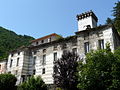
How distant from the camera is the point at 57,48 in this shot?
37062 millimetres

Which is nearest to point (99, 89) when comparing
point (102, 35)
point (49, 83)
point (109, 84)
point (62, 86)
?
point (109, 84)

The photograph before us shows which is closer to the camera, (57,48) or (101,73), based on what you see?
(101,73)

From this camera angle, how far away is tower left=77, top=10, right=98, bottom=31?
3639 cm

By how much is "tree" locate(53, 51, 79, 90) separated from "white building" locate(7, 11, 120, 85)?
4.65 meters

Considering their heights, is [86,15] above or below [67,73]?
above

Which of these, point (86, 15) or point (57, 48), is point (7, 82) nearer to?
point (57, 48)

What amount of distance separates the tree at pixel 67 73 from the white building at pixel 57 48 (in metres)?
4.65

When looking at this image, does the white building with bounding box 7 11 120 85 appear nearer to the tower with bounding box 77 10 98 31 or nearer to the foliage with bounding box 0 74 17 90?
the tower with bounding box 77 10 98 31

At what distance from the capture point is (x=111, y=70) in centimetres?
1998

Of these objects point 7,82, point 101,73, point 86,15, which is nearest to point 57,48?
point 86,15

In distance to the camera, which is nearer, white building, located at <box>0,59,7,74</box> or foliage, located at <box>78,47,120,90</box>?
foliage, located at <box>78,47,120,90</box>

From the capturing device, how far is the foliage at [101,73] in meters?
19.2

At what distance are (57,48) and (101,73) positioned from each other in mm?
18050

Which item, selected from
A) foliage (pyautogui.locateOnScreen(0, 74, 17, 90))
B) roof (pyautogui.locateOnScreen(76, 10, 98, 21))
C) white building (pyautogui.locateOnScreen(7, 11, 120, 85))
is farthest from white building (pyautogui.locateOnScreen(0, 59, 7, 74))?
roof (pyautogui.locateOnScreen(76, 10, 98, 21))
